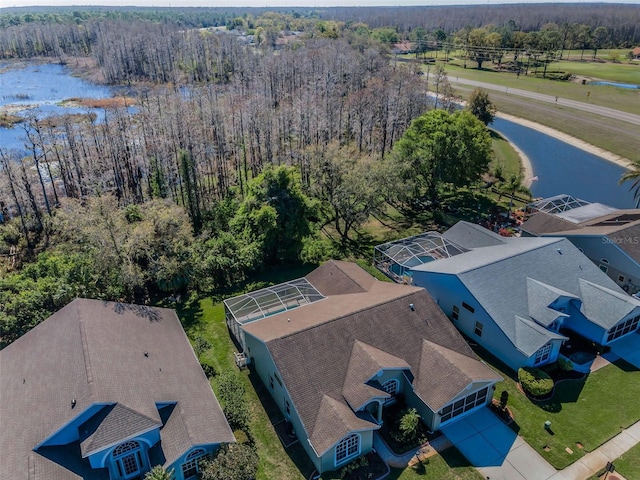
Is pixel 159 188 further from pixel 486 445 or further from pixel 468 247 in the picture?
pixel 486 445

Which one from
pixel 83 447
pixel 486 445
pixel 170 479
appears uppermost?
pixel 83 447

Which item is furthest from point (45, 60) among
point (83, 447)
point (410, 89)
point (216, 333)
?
point (83, 447)

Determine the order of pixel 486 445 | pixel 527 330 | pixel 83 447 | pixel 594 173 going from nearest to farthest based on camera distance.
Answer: pixel 83 447 < pixel 486 445 < pixel 527 330 < pixel 594 173

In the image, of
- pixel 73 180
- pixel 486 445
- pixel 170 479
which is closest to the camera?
pixel 170 479

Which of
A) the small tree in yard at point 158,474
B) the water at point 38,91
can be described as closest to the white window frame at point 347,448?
the small tree in yard at point 158,474

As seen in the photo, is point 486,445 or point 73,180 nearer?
point 486,445

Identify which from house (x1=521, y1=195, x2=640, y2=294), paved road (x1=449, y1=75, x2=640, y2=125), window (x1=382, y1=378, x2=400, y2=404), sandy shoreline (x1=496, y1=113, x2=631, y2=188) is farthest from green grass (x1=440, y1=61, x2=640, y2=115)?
window (x1=382, y1=378, x2=400, y2=404)

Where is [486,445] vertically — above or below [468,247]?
below
